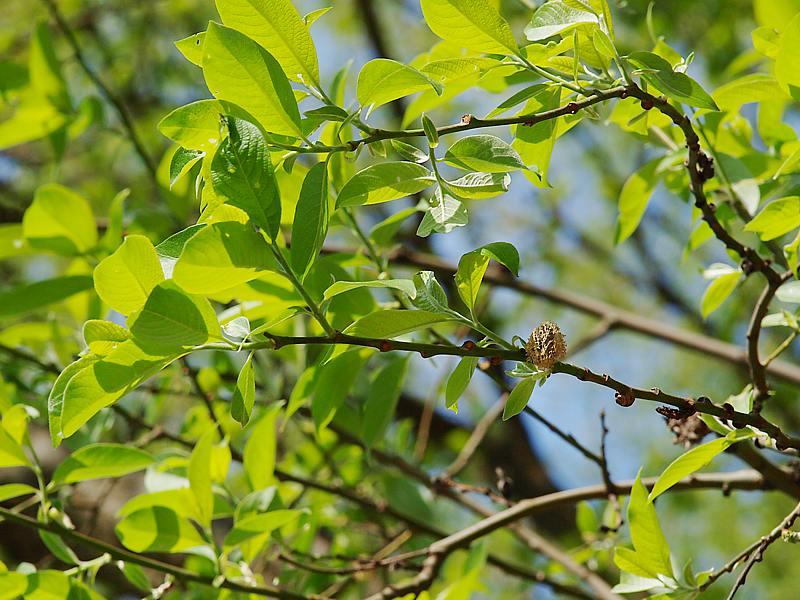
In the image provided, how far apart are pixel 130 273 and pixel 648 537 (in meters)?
0.40

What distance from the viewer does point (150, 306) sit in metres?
0.44

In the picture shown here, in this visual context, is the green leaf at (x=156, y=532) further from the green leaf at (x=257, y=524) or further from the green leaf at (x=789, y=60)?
the green leaf at (x=789, y=60)

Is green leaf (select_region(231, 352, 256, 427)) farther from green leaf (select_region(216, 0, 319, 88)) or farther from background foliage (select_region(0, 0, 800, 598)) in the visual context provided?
green leaf (select_region(216, 0, 319, 88))

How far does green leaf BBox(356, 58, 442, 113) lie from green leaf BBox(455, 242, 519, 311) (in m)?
0.10

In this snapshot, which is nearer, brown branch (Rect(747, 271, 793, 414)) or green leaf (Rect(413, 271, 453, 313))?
green leaf (Rect(413, 271, 453, 313))

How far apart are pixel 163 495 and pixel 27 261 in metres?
2.47

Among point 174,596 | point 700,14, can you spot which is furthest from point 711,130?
point 700,14

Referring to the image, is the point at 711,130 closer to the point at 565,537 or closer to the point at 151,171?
the point at 151,171

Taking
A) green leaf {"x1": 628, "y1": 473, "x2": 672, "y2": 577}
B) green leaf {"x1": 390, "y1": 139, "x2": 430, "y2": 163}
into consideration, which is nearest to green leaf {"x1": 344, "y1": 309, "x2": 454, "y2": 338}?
green leaf {"x1": 390, "y1": 139, "x2": 430, "y2": 163}

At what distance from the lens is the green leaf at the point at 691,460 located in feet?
1.64

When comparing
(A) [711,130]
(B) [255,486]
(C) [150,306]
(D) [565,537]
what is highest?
(C) [150,306]

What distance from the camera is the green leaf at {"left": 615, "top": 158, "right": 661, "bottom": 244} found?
2.61ft

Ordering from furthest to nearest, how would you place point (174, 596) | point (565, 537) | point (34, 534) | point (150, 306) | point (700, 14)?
point (700, 14), point (565, 537), point (34, 534), point (174, 596), point (150, 306)

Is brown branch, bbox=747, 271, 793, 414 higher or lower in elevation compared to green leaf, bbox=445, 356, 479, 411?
lower
